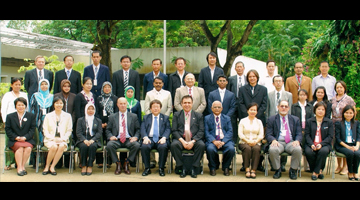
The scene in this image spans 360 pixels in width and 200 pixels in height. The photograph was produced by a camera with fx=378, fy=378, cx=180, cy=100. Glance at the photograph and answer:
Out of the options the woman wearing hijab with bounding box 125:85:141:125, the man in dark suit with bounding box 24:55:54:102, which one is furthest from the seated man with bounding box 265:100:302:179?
the man in dark suit with bounding box 24:55:54:102

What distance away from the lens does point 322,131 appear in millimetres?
6703

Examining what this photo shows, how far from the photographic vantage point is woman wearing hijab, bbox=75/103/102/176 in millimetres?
6648

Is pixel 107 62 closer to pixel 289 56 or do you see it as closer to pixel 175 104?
pixel 175 104

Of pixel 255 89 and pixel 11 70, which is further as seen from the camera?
pixel 11 70

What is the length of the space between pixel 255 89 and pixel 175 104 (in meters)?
1.55

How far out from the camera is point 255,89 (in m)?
7.14

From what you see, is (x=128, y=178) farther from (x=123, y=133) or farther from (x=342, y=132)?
(x=342, y=132)

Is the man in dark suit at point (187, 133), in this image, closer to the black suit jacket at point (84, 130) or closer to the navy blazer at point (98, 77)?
the black suit jacket at point (84, 130)

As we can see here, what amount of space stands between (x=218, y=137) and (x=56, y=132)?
2.92 m

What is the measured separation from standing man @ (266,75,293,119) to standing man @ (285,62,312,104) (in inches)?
20.0

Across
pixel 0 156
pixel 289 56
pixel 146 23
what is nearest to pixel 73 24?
pixel 146 23

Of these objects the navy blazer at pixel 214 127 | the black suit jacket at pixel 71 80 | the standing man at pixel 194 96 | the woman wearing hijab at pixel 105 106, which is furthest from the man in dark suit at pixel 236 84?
the black suit jacket at pixel 71 80

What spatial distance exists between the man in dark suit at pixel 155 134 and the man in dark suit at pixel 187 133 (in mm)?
158

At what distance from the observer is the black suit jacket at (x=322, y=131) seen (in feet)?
21.8
